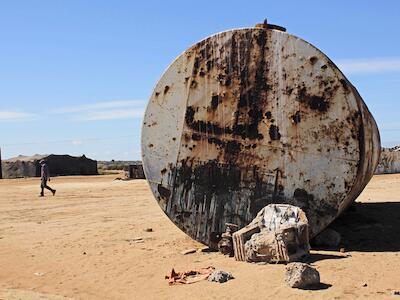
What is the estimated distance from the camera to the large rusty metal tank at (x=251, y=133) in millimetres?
5617

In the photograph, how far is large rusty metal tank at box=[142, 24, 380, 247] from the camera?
18.4 feet

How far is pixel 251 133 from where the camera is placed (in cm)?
595

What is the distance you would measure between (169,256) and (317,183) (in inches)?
70.8

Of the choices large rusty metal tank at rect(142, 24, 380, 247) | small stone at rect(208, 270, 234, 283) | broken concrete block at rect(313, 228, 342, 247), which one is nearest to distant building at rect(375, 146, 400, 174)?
large rusty metal tank at rect(142, 24, 380, 247)

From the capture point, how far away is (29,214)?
11781 mm

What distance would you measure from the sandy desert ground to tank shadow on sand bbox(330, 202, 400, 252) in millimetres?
10

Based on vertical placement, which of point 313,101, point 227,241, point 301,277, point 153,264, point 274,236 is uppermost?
point 313,101

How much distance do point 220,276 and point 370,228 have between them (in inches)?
113

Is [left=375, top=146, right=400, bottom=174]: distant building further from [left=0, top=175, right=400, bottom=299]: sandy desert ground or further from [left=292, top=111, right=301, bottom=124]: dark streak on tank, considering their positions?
[left=292, top=111, right=301, bottom=124]: dark streak on tank

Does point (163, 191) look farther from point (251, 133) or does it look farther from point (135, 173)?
point (135, 173)

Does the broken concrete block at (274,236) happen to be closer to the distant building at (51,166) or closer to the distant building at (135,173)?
the distant building at (135,173)

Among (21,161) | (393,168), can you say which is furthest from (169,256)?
(21,161)

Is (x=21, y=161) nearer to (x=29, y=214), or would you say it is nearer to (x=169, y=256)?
(x=29, y=214)

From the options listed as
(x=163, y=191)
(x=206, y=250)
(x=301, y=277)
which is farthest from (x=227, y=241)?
(x=301, y=277)
